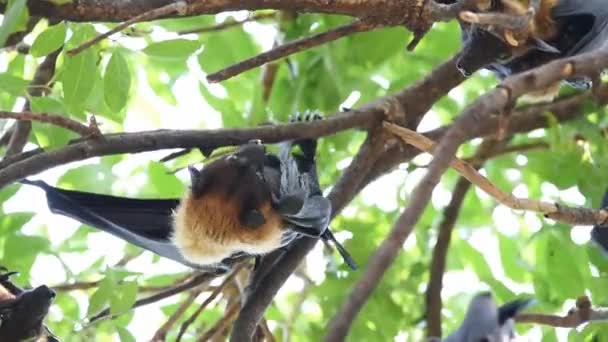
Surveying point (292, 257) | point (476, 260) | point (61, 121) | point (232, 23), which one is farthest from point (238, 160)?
point (476, 260)

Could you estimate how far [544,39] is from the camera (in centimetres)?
168

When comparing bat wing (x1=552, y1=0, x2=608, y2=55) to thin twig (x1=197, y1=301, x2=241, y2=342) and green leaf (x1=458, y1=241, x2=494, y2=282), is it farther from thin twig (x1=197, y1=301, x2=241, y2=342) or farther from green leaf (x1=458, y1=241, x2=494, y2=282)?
thin twig (x1=197, y1=301, x2=241, y2=342)

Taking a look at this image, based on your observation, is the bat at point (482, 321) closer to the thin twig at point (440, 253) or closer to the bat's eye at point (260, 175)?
the bat's eye at point (260, 175)

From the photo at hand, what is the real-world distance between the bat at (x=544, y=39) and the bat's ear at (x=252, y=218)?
1.32ft

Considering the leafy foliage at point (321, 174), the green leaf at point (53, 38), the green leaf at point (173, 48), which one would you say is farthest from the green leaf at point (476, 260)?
the green leaf at point (53, 38)

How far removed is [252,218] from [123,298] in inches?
9.8

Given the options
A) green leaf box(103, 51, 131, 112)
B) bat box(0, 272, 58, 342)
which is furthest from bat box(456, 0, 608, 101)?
bat box(0, 272, 58, 342)

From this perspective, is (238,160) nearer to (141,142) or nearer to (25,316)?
(141,142)

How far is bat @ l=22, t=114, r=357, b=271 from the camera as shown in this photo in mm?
1624

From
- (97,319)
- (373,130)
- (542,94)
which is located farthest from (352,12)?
(97,319)

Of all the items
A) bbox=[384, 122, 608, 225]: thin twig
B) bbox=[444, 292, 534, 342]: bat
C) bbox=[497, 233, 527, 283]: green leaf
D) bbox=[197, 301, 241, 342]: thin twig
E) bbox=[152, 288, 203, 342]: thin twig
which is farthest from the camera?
bbox=[497, 233, 527, 283]: green leaf

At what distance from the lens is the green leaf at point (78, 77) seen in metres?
1.68

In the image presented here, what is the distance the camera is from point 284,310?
8.83 ft

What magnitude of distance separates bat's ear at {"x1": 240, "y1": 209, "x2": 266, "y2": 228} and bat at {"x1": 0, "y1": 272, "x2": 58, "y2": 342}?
0.33m
